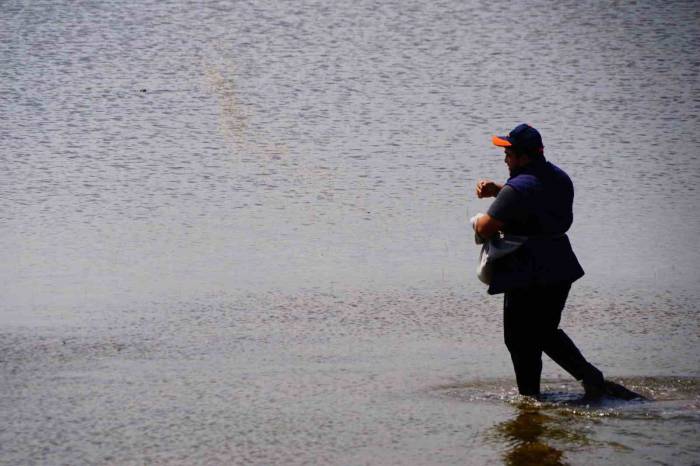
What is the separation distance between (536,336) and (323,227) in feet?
13.1

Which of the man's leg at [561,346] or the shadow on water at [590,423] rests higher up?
the man's leg at [561,346]

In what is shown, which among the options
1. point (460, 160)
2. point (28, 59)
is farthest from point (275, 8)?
point (460, 160)

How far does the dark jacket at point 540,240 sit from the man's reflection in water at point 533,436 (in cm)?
62

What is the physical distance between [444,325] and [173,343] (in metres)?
1.62

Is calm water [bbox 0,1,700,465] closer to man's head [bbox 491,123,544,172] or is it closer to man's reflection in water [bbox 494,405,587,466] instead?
man's reflection in water [bbox 494,405,587,466]

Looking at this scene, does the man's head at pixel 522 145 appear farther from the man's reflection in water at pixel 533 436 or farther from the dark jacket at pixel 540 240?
the man's reflection in water at pixel 533 436

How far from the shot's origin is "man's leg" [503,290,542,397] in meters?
6.88

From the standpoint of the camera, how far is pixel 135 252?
9.98 meters

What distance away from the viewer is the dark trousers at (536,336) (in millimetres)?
6871

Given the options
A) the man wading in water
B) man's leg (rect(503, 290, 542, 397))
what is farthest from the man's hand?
man's leg (rect(503, 290, 542, 397))

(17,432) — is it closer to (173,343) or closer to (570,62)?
(173,343)

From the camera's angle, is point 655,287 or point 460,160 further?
point 460,160

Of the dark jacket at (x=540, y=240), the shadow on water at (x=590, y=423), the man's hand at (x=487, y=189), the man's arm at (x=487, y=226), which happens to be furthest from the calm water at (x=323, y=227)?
the man's hand at (x=487, y=189)

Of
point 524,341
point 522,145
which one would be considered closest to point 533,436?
point 524,341
